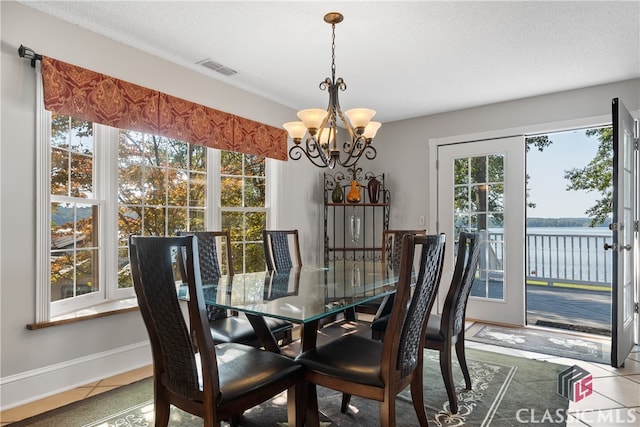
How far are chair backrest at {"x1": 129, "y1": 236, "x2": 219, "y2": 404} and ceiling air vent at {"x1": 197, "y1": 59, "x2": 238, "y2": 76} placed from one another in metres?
2.25

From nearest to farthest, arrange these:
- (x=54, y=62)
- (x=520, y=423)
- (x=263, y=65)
A: (x=520, y=423) < (x=54, y=62) < (x=263, y=65)

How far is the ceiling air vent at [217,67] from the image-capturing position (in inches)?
127

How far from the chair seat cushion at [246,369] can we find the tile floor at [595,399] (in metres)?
1.36

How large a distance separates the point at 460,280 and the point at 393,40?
178cm

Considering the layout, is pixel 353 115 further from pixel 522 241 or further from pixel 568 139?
pixel 568 139

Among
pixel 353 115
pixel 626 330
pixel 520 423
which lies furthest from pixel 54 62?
pixel 626 330

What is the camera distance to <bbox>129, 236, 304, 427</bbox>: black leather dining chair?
53.4 inches

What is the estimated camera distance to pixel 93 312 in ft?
8.76

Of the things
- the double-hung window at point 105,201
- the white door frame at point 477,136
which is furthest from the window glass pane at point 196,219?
the white door frame at point 477,136

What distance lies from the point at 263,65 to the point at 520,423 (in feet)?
10.3

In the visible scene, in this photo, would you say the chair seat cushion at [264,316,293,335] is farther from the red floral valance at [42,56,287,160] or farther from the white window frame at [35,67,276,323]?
the red floral valance at [42,56,287,160]

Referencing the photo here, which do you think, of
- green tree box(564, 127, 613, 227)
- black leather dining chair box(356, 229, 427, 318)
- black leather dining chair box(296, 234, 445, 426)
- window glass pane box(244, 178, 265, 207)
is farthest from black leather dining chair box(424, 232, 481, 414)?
green tree box(564, 127, 613, 227)

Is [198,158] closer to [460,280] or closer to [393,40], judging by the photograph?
[393,40]

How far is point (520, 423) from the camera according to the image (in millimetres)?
2068
